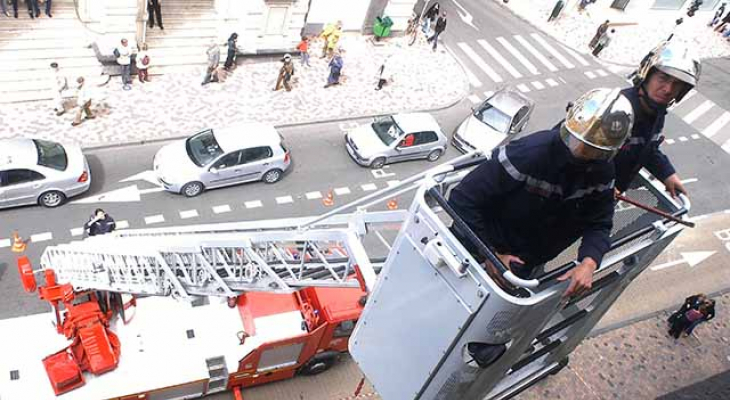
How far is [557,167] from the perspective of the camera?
5.64 m

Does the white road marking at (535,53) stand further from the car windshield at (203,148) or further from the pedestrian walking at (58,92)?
the pedestrian walking at (58,92)

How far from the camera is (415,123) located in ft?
67.1

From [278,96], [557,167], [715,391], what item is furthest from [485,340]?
[278,96]

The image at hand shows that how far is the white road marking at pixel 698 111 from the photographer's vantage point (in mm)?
26453

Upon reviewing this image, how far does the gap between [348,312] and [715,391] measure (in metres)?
6.74

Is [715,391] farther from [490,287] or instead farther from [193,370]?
[193,370]

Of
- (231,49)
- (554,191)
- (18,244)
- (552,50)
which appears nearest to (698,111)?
(552,50)

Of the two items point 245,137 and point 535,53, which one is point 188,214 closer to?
point 245,137

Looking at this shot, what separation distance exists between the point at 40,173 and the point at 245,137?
5.46 meters

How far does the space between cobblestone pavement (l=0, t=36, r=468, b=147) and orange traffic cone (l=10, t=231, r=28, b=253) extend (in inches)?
162

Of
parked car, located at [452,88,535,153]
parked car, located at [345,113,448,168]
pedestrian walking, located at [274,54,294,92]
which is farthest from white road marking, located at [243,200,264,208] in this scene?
parked car, located at [452,88,535,153]

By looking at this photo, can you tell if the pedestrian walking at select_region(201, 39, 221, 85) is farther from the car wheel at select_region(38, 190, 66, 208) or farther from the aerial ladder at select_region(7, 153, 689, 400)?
the aerial ladder at select_region(7, 153, 689, 400)

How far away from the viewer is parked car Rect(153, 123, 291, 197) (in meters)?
17.3

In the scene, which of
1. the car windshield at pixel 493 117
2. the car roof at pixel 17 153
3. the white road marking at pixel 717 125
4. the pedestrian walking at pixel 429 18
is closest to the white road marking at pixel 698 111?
the white road marking at pixel 717 125
